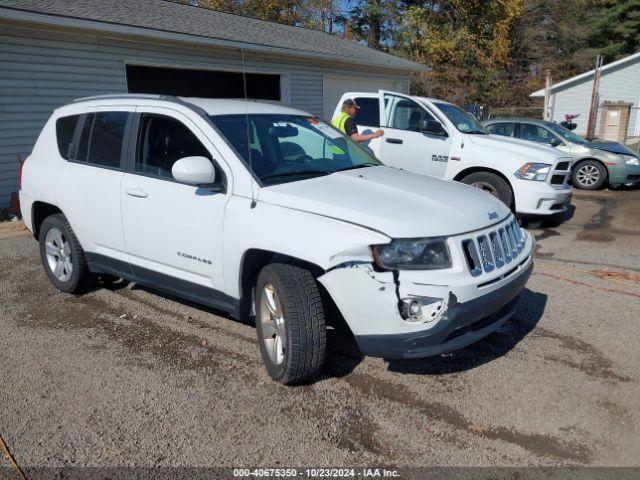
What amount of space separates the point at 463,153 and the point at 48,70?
719 centimetres

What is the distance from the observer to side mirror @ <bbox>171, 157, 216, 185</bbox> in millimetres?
3316

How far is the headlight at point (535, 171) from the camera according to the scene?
7129 mm

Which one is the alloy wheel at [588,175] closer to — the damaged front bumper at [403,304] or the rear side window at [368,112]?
the rear side window at [368,112]

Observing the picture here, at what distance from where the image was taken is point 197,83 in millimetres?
11820

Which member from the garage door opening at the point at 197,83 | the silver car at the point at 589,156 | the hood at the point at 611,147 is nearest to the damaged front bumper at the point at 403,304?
the silver car at the point at 589,156

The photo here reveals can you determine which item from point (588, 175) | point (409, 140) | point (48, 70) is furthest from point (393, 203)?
point (588, 175)

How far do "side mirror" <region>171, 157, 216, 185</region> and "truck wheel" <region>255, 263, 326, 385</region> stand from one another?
28.6 inches

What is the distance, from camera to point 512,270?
130 inches

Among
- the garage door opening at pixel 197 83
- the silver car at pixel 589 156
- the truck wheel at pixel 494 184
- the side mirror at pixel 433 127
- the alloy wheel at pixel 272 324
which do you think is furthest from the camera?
the silver car at pixel 589 156

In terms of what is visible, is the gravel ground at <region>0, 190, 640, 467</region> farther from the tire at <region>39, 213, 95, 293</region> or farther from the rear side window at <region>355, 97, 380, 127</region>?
the rear side window at <region>355, 97, 380, 127</region>

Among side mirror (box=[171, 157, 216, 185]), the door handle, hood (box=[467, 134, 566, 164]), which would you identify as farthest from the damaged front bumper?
hood (box=[467, 134, 566, 164])

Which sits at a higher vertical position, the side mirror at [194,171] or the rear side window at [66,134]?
the rear side window at [66,134]

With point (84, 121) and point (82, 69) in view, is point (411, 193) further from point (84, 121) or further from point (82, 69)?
point (82, 69)

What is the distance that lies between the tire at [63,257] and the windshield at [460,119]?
5.59 meters
